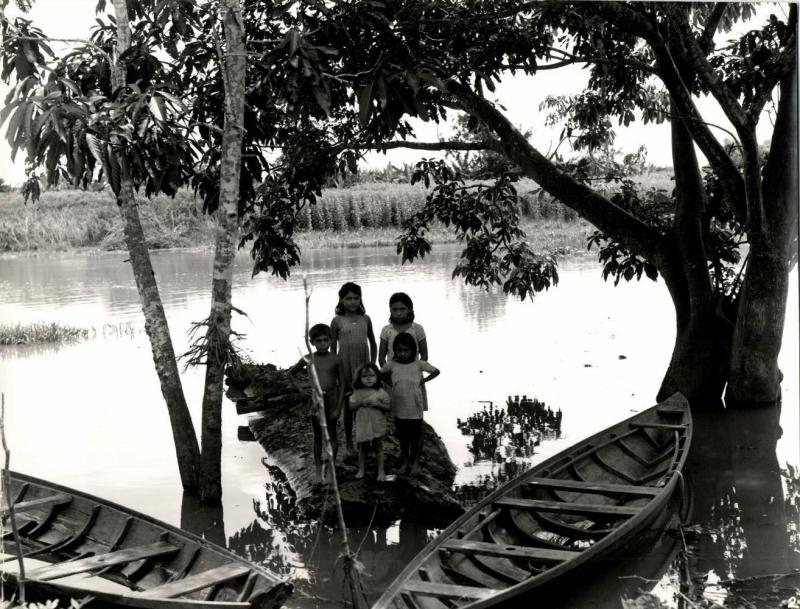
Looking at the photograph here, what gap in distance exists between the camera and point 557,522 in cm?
417

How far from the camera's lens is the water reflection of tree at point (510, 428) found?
19.5ft

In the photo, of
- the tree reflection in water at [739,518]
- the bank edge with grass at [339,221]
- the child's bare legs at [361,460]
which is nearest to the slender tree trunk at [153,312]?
the child's bare legs at [361,460]

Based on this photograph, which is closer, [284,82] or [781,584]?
[781,584]

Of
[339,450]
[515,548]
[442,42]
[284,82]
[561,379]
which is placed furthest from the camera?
[561,379]

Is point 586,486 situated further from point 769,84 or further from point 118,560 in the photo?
point 769,84

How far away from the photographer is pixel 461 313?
465 inches

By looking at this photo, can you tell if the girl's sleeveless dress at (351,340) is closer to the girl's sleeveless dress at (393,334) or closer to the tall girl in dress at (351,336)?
the tall girl in dress at (351,336)

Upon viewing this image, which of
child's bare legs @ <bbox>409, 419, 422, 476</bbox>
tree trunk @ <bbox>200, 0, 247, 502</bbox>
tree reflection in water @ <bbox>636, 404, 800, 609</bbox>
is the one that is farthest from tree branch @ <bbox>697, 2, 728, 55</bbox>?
child's bare legs @ <bbox>409, 419, 422, 476</bbox>

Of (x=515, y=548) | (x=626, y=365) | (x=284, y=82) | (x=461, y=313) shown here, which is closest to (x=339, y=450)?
(x=515, y=548)

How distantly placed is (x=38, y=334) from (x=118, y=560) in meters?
6.10

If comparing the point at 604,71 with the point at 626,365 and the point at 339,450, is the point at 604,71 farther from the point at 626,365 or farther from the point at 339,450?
the point at 339,450

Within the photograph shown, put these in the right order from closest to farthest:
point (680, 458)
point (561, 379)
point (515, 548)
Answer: point (515, 548) < point (680, 458) < point (561, 379)

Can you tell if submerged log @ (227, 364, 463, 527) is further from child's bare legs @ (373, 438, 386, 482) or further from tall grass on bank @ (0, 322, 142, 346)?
tall grass on bank @ (0, 322, 142, 346)

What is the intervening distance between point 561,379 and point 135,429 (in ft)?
12.0
